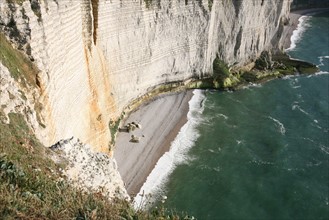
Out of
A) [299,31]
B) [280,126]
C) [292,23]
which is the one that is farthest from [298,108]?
[292,23]

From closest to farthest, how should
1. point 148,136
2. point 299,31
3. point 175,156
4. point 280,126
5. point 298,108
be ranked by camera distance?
point 175,156 → point 148,136 → point 280,126 → point 298,108 → point 299,31

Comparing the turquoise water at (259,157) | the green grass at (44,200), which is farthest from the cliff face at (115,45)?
the green grass at (44,200)

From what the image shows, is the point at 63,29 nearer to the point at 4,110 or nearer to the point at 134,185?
the point at 4,110

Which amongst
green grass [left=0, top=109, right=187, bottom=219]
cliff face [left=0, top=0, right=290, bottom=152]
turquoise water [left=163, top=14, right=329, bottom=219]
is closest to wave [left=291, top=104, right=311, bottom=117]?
turquoise water [left=163, top=14, right=329, bottom=219]

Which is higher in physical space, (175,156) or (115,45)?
(115,45)

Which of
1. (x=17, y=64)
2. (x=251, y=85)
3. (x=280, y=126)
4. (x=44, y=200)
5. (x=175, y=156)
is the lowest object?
(x=280, y=126)

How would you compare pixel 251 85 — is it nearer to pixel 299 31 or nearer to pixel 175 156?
pixel 175 156

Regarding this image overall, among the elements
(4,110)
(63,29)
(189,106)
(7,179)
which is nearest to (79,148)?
(4,110)

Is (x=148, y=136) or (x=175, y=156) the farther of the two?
(x=148, y=136)

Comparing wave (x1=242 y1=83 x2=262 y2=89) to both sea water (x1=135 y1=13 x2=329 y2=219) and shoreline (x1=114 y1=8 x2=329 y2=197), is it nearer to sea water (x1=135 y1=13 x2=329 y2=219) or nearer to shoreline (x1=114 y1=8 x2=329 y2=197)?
sea water (x1=135 y1=13 x2=329 y2=219)
